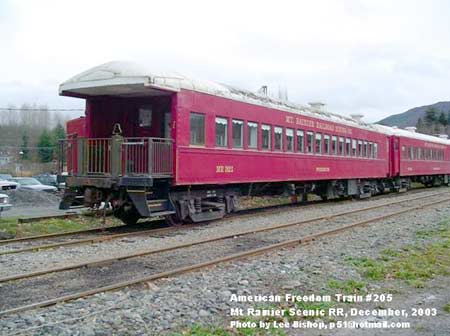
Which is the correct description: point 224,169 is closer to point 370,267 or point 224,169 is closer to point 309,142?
point 309,142

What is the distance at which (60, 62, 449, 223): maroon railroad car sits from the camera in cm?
1192

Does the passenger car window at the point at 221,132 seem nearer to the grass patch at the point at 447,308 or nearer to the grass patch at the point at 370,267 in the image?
the grass patch at the point at 370,267

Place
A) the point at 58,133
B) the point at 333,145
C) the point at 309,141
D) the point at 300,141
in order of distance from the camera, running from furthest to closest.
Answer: the point at 58,133 < the point at 333,145 < the point at 309,141 < the point at 300,141

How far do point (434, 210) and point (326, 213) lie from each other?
406 cm

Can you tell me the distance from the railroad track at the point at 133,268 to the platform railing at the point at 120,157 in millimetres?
2348

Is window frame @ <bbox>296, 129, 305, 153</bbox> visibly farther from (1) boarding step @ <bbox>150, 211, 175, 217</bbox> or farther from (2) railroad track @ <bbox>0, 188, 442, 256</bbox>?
(1) boarding step @ <bbox>150, 211, 175, 217</bbox>

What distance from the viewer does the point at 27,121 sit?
7719 cm

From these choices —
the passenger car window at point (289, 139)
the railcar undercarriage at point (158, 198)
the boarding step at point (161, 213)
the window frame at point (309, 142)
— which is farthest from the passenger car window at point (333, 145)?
the boarding step at point (161, 213)

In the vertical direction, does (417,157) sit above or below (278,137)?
below

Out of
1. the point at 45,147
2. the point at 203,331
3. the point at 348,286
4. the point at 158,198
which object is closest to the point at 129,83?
the point at 158,198

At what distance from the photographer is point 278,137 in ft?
53.9

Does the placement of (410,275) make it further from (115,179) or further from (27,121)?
(27,121)

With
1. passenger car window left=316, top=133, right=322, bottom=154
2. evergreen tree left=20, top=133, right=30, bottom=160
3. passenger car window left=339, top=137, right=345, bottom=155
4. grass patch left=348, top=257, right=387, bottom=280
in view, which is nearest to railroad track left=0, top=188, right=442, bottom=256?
grass patch left=348, top=257, right=387, bottom=280

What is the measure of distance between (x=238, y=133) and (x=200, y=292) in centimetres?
820
